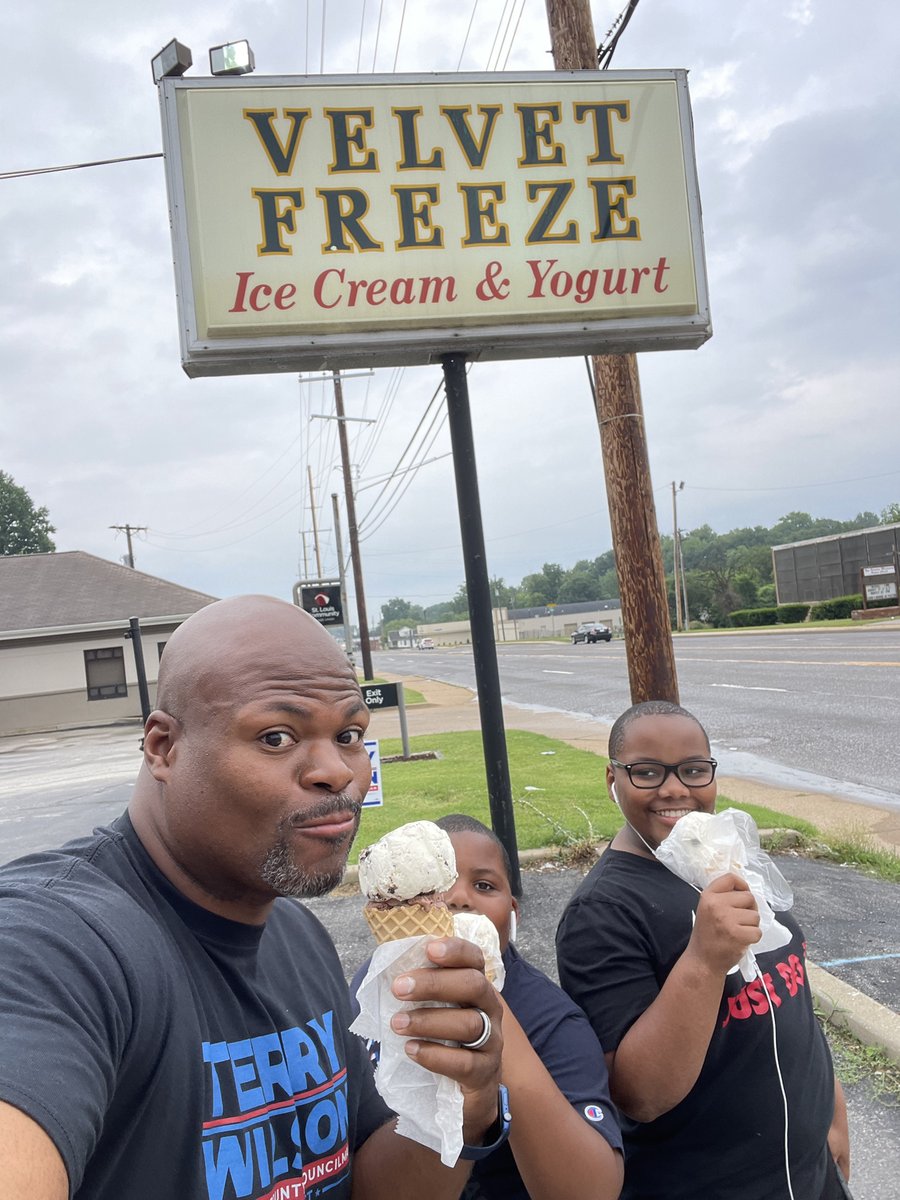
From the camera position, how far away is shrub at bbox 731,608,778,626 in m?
51.1

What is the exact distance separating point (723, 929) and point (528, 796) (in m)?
7.22

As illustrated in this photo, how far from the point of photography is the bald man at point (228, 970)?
1.11 metres

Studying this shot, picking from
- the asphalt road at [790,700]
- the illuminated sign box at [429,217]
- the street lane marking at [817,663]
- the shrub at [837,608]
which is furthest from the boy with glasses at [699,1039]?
the shrub at [837,608]

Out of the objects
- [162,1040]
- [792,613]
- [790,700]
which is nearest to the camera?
[162,1040]

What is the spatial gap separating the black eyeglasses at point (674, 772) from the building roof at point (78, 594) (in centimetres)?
2765

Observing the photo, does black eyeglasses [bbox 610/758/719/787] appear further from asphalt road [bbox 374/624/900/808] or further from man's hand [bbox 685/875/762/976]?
asphalt road [bbox 374/624/900/808]

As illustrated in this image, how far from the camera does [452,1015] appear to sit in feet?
4.07

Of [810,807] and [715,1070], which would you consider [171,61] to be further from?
[810,807]

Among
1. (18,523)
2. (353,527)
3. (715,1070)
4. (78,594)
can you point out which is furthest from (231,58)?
(18,523)

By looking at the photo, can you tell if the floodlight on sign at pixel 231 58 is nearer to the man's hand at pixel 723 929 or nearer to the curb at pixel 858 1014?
the man's hand at pixel 723 929

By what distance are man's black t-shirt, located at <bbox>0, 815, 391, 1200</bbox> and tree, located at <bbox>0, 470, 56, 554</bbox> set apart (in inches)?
2618

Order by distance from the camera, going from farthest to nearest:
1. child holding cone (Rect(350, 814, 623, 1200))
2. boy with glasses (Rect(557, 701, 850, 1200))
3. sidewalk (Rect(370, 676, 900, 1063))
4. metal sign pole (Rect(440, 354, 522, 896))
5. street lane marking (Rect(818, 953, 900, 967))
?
metal sign pole (Rect(440, 354, 522, 896)) < street lane marking (Rect(818, 953, 900, 967)) < sidewalk (Rect(370, 676, 900, 1063)) < boy with glasses (Rect(557, 701, 850, 1200)) < child holding cone (Rect(350, 814, 623, 1200))

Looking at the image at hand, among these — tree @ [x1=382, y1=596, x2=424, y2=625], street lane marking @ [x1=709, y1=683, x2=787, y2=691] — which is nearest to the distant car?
street lane marking @ [x1=709, y1=683, x2=787, y2=691]

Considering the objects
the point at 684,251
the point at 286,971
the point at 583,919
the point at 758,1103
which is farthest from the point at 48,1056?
the point at 684,251
